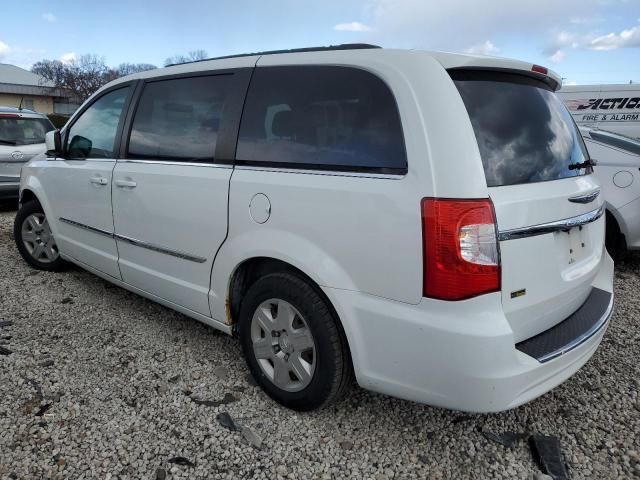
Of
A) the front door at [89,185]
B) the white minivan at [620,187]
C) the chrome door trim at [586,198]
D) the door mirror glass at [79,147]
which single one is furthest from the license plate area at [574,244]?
the door mirror glass at [79,147]

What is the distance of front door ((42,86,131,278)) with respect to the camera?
135 inches

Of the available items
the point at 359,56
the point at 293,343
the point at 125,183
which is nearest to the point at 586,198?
the point at 359,56

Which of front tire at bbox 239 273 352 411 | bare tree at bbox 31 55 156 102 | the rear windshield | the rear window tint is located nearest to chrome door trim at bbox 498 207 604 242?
the rear windshield

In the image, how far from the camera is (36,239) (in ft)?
15.0

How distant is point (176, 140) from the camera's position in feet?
9.61

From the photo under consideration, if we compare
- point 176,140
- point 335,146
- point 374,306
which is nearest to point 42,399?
point 176,140

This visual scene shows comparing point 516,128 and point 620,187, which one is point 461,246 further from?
point 620,187

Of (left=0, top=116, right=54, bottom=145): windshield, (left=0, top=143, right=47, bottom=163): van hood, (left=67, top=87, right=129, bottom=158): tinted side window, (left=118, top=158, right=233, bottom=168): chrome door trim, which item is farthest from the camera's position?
(left=0, top=116, right=54, bottom=145): windshield

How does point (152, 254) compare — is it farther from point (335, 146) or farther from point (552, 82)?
point (552, 82)

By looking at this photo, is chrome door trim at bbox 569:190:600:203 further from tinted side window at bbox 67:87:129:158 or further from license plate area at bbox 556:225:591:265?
tinted side window at bbox 67:87:129:158

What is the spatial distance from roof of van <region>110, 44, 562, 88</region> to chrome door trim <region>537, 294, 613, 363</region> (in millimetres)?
1243

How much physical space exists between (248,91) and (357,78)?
0.71 meters

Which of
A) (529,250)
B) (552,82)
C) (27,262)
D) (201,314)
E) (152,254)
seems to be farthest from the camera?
(27,262)

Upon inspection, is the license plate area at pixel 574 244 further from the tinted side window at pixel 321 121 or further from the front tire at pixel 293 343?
the front tire at pixel 293 343
